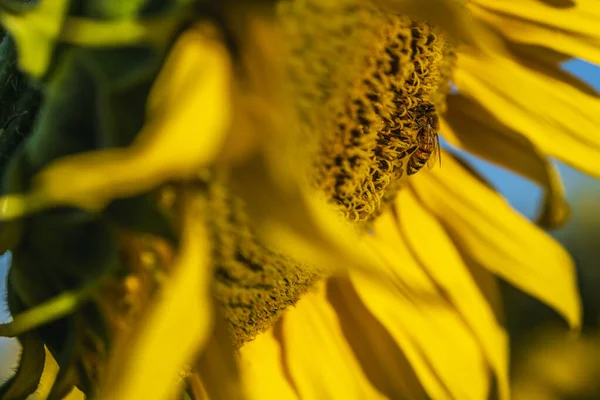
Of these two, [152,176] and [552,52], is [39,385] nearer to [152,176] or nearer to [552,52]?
[152,176]

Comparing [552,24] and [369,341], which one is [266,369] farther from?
[552,24]

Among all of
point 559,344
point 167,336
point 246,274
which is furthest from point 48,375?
point 559,344

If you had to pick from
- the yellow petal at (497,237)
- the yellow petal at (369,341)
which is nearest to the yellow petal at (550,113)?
the yellow petal at (497,237)

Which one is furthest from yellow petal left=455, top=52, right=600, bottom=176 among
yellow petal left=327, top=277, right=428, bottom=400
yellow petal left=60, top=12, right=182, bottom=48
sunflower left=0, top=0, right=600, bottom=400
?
yellow petal left=60, top=12, right=182, bottom=48

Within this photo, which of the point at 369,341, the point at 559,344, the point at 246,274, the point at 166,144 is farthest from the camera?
the point at 559,344

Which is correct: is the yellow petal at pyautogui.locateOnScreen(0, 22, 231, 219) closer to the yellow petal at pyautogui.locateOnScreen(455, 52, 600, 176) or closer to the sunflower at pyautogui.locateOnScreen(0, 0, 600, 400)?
the sunflower at pyautogui.locateOnScreen(0, 0, 600, 400)
